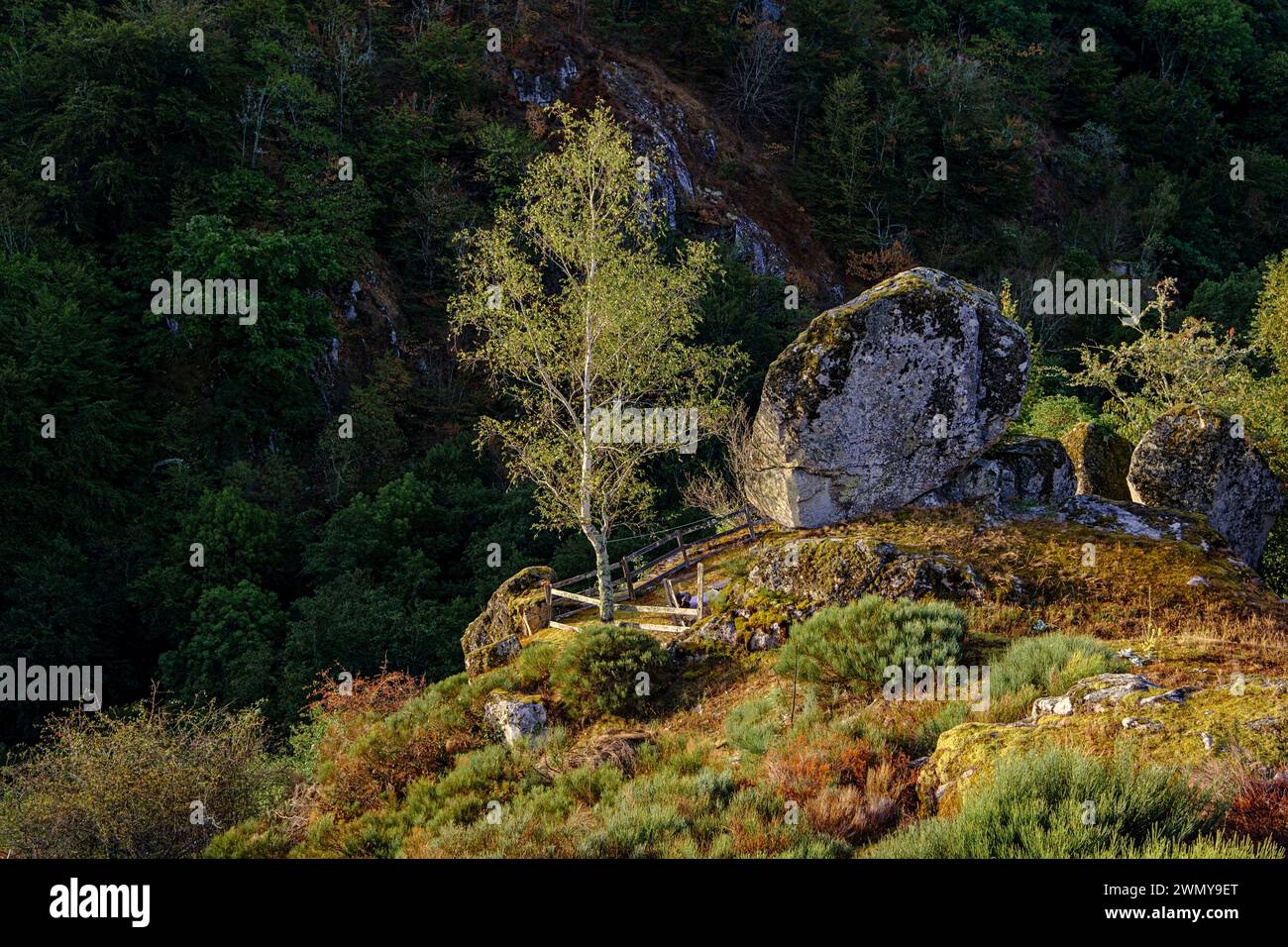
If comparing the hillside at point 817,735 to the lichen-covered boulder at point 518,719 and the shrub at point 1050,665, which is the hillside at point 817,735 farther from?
the lichen-covered boulder at point 518,719

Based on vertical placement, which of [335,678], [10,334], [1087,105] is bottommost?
[335,678]

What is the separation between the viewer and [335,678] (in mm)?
25156

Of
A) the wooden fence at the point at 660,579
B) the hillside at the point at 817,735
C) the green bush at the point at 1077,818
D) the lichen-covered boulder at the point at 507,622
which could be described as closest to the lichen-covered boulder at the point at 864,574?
the hillside at the point at 817,735

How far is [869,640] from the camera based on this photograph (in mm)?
12047

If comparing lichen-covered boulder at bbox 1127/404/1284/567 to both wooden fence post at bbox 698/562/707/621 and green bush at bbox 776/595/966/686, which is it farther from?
wooden fence post at bbox 698/562/707/621

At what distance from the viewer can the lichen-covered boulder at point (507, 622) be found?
17.5m

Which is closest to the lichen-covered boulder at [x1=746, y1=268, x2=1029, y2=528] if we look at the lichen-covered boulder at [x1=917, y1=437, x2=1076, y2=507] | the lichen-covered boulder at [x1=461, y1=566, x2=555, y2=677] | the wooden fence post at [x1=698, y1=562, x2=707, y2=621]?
the lichen-covered boulder at [x1=917, y1=437, x2=1076, y2=507]

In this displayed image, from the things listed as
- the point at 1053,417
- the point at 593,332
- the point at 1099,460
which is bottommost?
the point at 1099,460

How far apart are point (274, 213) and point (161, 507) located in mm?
14748

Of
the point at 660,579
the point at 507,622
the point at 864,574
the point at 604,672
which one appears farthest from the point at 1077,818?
the point at 507,622

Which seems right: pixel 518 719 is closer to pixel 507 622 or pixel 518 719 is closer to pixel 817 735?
pixel 817 735

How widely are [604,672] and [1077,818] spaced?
8639 millimetres

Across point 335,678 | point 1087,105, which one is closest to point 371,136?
point 335,678

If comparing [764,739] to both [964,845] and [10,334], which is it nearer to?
[964,845]
